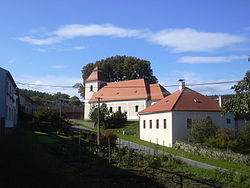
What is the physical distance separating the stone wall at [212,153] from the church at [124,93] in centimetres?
3039

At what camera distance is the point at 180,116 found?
32781mm

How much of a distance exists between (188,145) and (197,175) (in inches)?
534

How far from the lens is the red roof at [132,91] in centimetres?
6190

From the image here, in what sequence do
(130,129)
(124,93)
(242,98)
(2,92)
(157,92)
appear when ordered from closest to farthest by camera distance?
(242,98), (2,92), (130,129), (157,92), (124,93)

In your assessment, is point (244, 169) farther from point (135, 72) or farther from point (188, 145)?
point (135, 72)

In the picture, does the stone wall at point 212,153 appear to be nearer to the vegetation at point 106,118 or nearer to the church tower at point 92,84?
the vegetation at point 106,118

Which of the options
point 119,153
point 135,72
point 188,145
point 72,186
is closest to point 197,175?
point 119,153

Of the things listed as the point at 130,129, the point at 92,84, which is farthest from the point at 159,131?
the point at 92,84

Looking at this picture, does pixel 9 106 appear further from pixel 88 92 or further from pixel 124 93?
pixel 88 92

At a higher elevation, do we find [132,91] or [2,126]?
[132,91]

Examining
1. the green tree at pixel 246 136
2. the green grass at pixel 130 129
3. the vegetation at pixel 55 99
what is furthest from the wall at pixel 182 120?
the vegetation at pixel 55 99

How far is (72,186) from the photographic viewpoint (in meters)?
10.6

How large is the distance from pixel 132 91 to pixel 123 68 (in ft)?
42.0

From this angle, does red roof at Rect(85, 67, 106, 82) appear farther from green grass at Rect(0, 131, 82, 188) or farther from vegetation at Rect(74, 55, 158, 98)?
green grass at Rect(0, 131, 82, 188)
